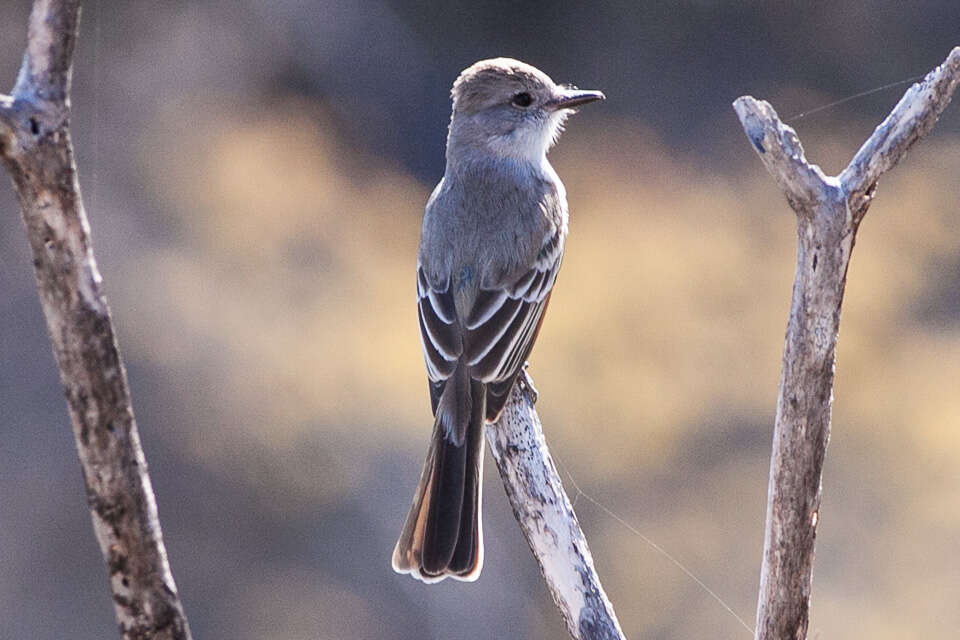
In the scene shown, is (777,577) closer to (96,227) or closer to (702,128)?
(96,227)

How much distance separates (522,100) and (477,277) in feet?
2.51

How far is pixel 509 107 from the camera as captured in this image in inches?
183

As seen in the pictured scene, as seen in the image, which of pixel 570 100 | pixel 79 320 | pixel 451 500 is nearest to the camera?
pixel 79 320

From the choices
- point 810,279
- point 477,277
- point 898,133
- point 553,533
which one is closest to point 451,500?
point 553,533

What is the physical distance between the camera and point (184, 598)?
6.35m

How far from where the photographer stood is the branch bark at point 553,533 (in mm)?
3135

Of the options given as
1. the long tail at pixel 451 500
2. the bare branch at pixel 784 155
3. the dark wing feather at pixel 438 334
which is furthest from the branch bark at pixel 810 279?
the dark wing feather at pixel 438 334

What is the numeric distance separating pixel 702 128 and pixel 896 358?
2366 millimetres

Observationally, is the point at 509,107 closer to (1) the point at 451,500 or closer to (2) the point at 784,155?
(1) the point at 451,500

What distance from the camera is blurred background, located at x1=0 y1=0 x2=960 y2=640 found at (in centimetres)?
657

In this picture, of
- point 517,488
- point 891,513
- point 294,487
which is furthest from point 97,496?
point 891,513

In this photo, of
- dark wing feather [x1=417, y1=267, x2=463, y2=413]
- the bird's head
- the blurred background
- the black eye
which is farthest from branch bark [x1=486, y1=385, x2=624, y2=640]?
the blurred background

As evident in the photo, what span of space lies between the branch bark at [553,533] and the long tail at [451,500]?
0.20 m

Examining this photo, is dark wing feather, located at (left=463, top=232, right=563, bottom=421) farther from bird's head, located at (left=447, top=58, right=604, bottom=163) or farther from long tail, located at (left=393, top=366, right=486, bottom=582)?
bird's head, located at (left=447, top=58, right=604, bottom=163)
